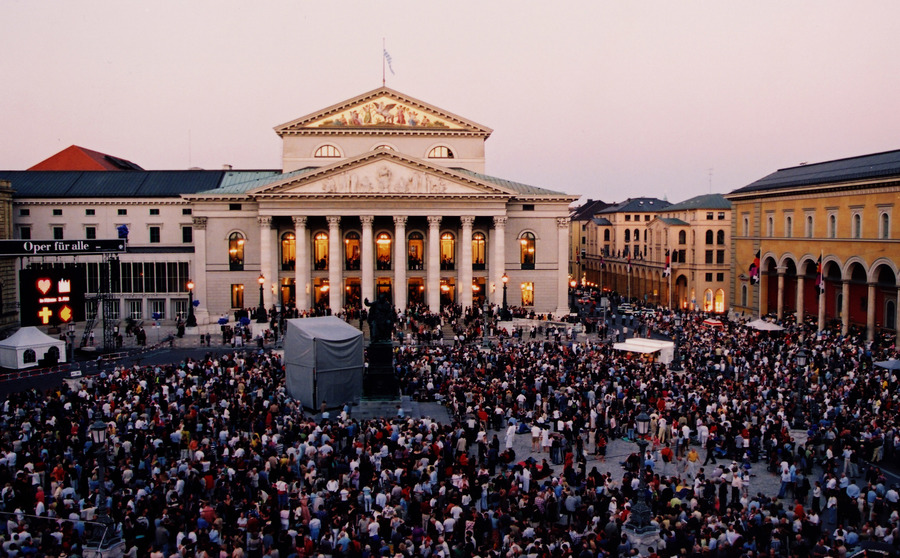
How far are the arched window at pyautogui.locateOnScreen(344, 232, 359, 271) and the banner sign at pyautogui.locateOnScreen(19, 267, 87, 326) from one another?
24001mm

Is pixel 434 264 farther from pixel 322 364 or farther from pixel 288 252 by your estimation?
pixel 322 364

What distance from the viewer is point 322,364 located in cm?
3022

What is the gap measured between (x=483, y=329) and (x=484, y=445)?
84.6 feet

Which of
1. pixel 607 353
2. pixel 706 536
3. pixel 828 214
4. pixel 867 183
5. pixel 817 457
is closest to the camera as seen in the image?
pixel 706 536

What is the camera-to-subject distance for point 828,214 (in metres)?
53.6

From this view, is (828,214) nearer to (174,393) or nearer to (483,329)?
(483,329)

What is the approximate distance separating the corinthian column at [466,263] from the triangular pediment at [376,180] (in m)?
2.21

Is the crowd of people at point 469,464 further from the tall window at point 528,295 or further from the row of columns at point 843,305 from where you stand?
the tall window at point 528,295

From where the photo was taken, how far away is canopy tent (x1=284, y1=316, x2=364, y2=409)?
99.0 ft

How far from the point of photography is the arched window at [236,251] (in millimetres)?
60438

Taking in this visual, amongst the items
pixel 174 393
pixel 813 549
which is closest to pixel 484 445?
pixel 813 549

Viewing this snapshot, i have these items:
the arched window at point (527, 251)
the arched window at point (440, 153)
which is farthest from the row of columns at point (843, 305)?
the arched window at point (440, 153)

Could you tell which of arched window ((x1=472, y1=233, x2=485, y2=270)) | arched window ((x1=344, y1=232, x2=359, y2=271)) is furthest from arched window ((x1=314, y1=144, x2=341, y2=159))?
arched window ((x1=472, y1=233, x2=485, y2=270))

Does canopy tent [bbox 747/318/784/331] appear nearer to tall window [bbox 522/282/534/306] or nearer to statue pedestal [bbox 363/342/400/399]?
tall window [bbox 522/282/534/306]
